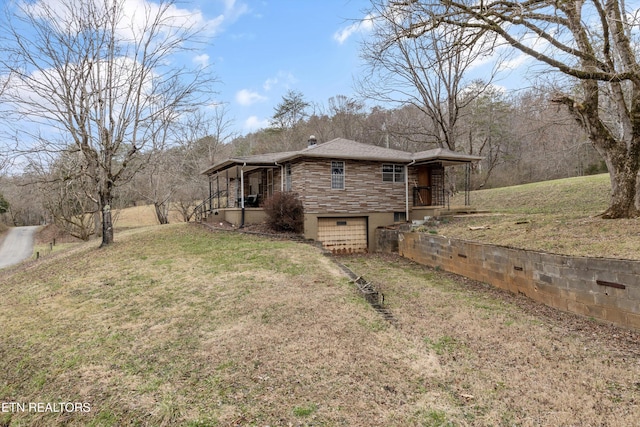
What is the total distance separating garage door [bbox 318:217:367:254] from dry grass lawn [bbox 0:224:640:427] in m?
6.19

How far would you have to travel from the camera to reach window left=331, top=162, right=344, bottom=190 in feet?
45.1

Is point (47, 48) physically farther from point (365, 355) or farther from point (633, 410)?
point (633, 410)

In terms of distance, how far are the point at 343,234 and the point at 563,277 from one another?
8709 millimetres

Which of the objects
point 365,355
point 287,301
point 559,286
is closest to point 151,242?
point 287,301

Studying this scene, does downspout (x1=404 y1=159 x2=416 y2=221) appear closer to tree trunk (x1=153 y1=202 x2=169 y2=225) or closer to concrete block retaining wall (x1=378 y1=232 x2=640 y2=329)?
concrete block retaining wall (x1=378 y1=232 x2=640 y2=329)

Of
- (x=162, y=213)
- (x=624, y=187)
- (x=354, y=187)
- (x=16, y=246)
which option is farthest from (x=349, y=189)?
(x=16, y=246)

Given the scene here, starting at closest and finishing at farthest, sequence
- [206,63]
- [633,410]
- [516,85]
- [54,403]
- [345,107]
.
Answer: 1. [633,410]
2. [54,403]
3. [516,85]
4. [206,63]
5. [345,107]

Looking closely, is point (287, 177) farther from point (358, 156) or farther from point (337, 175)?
point (358, 156)

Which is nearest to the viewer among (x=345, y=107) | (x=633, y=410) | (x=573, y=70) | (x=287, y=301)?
(x=633, y=410)

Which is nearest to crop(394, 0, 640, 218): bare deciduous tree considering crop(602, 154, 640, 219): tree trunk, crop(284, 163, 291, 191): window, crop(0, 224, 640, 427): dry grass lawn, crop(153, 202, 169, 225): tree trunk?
crop(602, 154, 640, 219): tree trunk

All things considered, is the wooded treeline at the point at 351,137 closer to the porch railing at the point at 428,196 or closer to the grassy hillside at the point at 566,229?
the grassy hillside at the point at 566,229

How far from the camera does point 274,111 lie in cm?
3353

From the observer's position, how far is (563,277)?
6.27 meters

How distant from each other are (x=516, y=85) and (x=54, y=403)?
10802 millimetres
